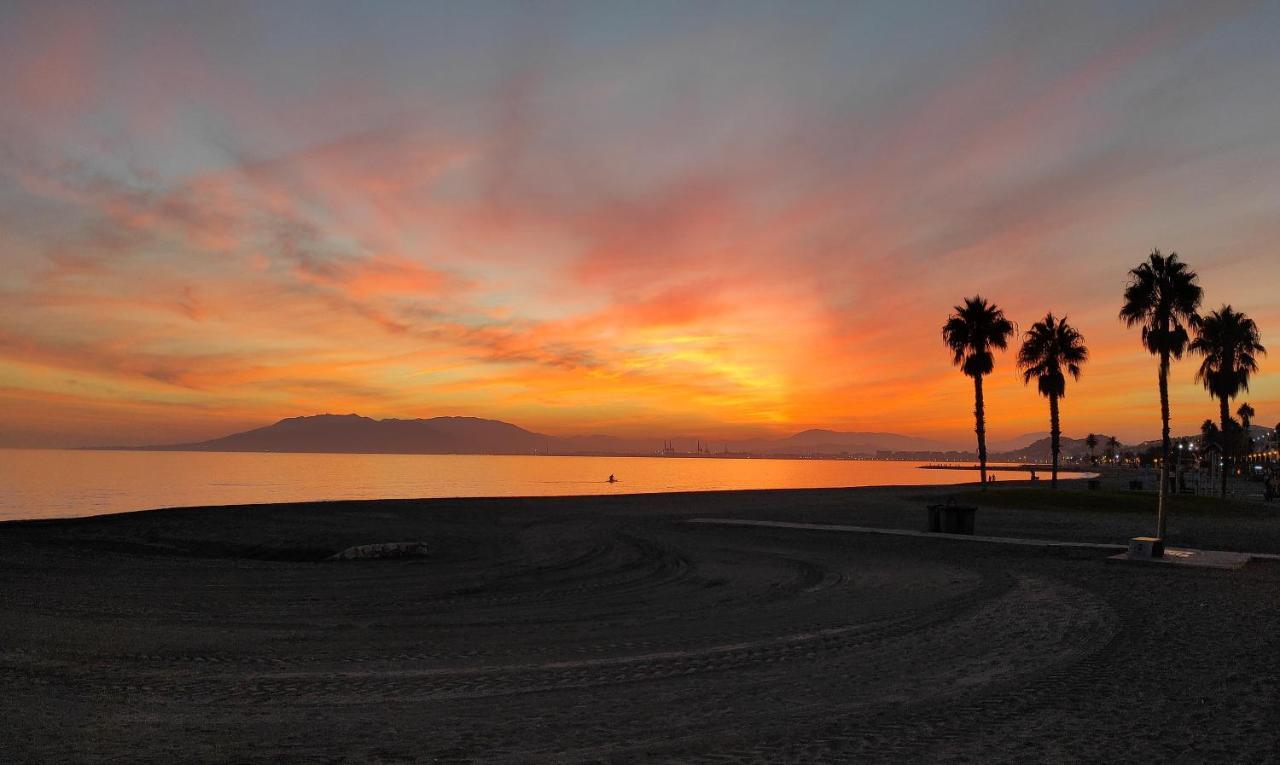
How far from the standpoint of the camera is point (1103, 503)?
38.3 meters

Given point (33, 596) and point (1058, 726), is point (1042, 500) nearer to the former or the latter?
point (1058, 726)

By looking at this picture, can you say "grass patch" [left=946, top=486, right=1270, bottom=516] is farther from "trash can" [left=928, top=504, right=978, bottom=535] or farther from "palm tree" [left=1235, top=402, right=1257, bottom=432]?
"palm tree" [left=1235, top=402, right=1257, bottom=432]

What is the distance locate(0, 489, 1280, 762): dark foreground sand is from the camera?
6457 mm

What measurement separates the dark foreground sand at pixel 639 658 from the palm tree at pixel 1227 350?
46471 mm

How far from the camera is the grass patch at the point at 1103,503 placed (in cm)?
3716

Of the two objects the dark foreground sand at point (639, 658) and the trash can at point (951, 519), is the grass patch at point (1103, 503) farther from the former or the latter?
the dark foreground sand at point (639, 658)

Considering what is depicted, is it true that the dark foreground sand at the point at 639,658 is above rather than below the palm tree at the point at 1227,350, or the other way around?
below

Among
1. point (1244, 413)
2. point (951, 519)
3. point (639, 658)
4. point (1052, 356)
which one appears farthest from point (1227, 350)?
point (1244, 413)

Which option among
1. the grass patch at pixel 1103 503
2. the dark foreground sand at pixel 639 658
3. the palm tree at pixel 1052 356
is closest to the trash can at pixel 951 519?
the dark foreground sand at pixel 639 658

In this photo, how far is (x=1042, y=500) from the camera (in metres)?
40.7

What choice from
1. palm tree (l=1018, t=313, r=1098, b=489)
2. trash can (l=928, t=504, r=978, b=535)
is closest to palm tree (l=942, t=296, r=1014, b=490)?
palm tree (l=1018, t=313, r=1098, b=489)

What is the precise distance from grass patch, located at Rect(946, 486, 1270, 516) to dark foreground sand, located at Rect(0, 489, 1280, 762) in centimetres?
2038

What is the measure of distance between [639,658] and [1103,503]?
36426 millimetres

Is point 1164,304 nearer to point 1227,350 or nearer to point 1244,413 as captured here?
point 1227,350
